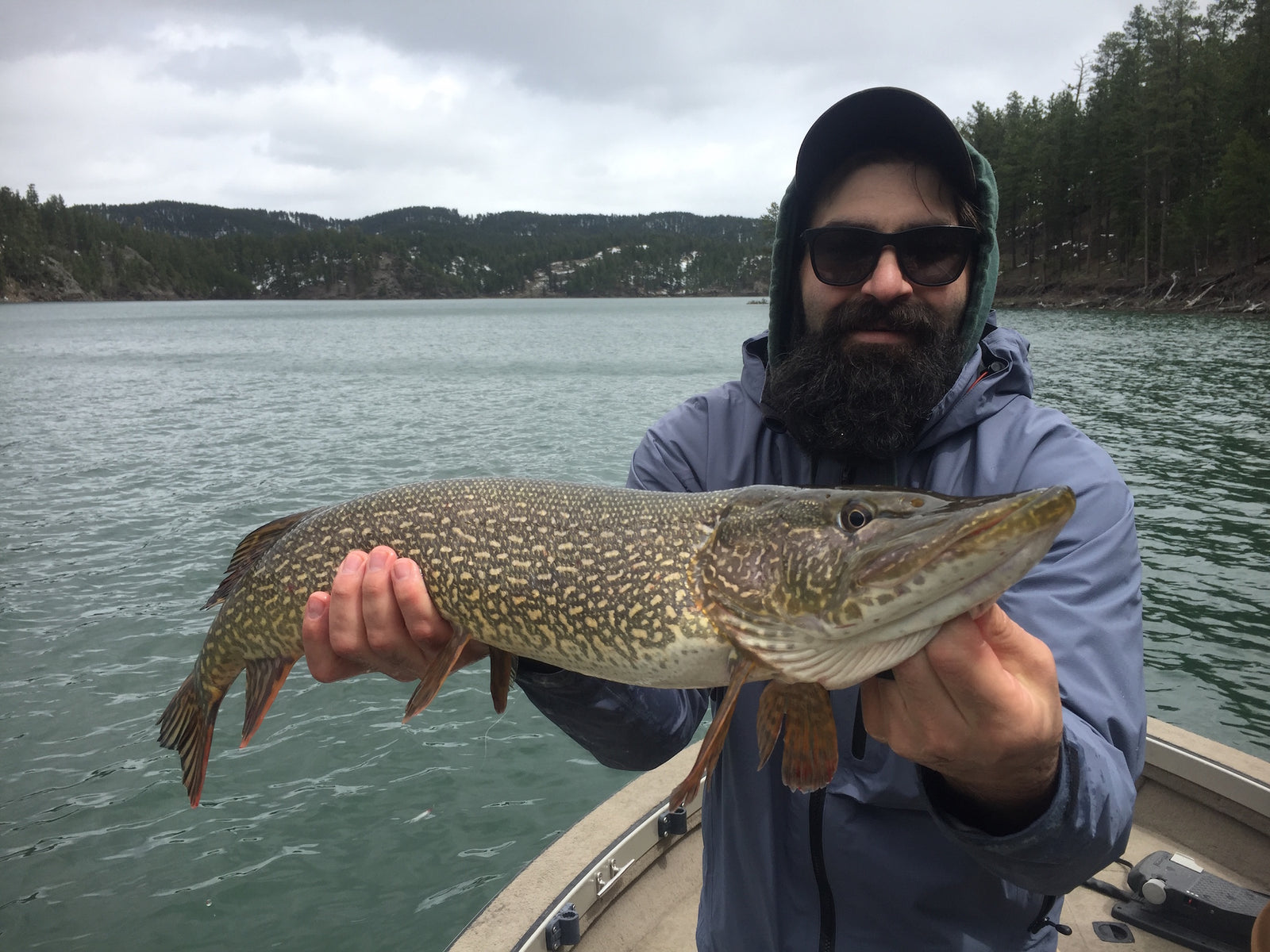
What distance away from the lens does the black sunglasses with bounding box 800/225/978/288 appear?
2.50 m

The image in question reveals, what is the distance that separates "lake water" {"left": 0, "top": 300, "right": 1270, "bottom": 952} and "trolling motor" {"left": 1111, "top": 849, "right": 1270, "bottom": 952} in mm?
3837

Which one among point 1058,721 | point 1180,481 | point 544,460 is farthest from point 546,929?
point 1180,481

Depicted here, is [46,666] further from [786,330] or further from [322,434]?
[322,434]

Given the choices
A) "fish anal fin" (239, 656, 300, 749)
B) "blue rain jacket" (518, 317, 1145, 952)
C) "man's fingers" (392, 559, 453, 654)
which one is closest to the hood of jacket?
"blue rain jacket" (518, 317, 1145, 952)

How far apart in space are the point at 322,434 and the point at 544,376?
46.2 feet

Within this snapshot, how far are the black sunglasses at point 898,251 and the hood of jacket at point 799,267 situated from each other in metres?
0.09

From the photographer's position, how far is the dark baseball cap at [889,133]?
2.54 m

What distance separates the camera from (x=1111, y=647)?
1.70 m

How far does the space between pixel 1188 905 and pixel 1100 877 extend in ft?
1.45

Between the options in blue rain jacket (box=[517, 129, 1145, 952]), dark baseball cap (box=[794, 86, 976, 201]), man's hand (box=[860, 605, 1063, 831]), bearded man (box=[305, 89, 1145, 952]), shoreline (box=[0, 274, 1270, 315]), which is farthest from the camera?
shoreline (box=[0, 274, 1270, 315])

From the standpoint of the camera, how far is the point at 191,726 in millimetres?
2959

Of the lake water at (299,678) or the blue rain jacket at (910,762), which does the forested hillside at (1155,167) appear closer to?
the lake water at (299,678)

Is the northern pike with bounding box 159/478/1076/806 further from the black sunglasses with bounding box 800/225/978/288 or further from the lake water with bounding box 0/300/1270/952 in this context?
the lake water with bounding box 0/300/1270/952

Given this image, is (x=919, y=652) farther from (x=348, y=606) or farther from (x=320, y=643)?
(x=320, y=643)
